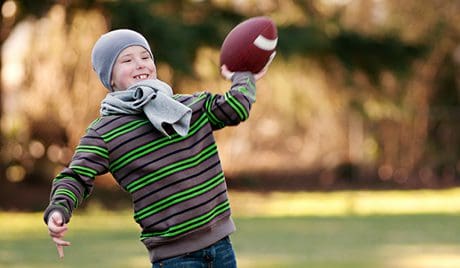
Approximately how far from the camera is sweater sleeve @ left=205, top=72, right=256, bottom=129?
12.9 ft

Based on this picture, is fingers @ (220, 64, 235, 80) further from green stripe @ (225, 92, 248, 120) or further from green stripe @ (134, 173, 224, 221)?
green stripe @ (134, 173, 224, 221)

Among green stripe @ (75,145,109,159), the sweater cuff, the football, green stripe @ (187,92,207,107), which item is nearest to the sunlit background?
the football

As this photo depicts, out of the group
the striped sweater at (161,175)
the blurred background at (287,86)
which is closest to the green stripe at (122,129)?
the striped sweater at (161,175)

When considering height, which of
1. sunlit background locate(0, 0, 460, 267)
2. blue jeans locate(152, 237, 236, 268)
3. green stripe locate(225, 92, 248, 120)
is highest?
sunlit background locate(0, 0, 460, 267)

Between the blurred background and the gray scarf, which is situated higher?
the blurred background

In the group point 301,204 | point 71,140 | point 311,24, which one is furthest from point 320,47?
point 71,140

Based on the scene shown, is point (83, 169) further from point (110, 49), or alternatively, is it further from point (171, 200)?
point (110, 49)

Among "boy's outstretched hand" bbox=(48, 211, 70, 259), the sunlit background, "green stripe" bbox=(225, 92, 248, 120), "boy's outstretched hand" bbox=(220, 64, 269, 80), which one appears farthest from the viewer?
the sunlit background

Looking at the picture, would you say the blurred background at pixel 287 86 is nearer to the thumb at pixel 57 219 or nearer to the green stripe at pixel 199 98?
the green stripe at pixel 199 98

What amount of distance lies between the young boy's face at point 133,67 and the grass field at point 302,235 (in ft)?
19.4

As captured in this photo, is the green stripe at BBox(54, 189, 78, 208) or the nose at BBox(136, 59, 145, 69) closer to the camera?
the green stripe at BBox(54, 189, 78, 208)

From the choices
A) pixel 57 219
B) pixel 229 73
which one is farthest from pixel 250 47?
pixel 57 219

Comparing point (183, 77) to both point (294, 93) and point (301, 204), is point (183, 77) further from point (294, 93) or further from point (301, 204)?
point (294, 93)

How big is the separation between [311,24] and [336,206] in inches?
134
